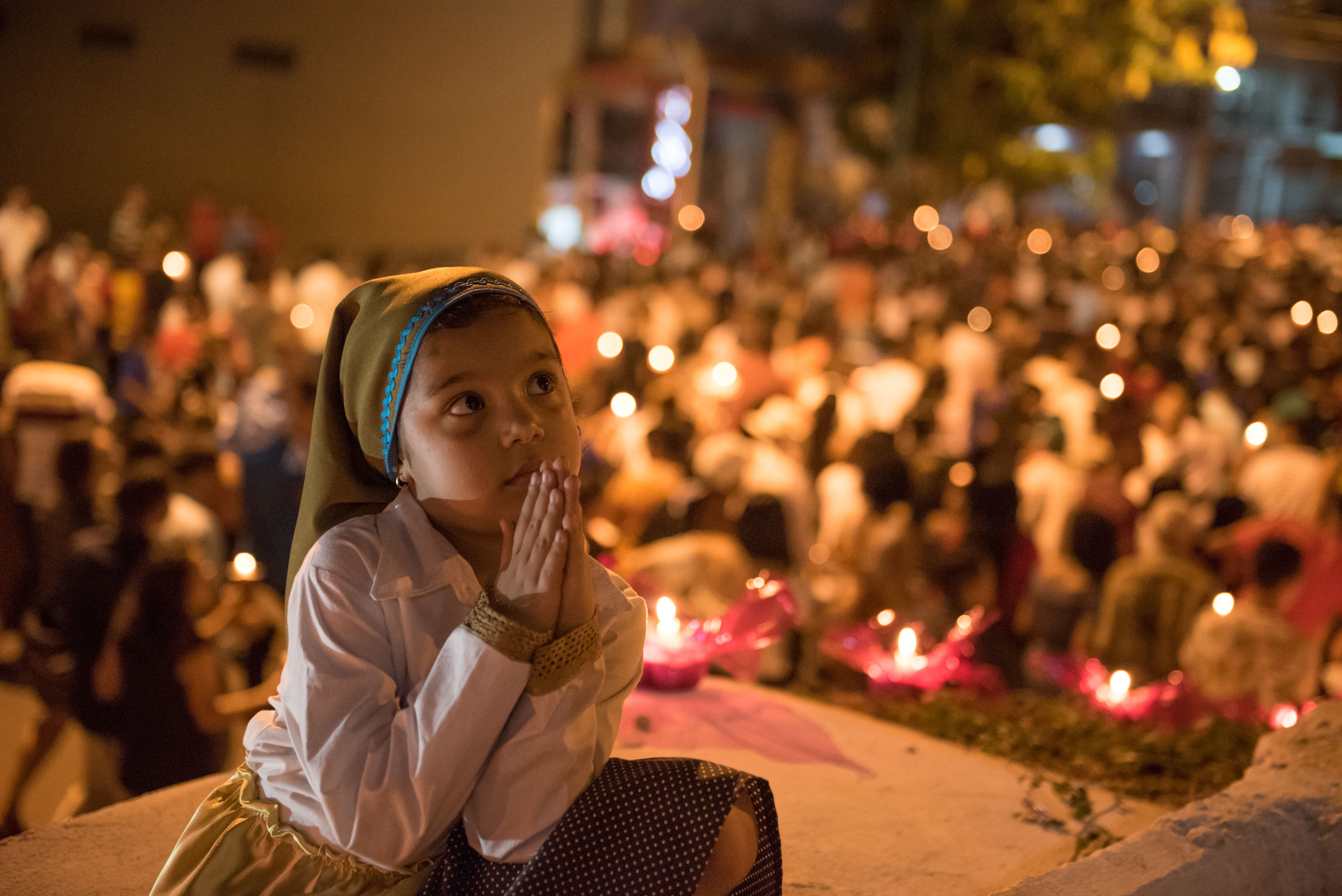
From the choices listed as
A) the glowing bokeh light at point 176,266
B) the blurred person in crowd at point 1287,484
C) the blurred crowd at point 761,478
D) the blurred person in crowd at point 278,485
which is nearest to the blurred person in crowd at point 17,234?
the blurred crowd at point 761,478

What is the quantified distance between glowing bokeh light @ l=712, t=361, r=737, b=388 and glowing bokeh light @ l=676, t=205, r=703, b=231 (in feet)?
37.9

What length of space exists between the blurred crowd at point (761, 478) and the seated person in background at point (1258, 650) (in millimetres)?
11

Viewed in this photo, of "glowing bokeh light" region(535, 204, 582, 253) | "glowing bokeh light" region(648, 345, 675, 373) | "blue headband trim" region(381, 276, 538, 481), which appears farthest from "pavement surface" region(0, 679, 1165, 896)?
"glowing bokeh light" region(535, 204, 582, 253)

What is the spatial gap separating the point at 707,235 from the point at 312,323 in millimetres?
10101

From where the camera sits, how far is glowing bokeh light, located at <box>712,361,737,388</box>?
7.82m

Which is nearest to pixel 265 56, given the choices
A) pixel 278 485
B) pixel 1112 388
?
pixel 278 485

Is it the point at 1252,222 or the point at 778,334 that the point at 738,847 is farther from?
the point at 1252,222

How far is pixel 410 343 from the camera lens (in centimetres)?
178

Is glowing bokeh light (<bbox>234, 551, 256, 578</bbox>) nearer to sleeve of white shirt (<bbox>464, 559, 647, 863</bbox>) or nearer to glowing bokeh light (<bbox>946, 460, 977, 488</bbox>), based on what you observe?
sleeve of white shirt (<bbox>464, 559, 647, 863</bbox>)

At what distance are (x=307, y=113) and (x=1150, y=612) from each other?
1531 centimetres

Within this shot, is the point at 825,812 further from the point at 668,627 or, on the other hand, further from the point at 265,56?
the point at 265,56

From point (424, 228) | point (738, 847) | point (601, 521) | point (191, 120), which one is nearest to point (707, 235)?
point (424, 228)

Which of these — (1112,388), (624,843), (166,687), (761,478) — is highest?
(1112,388)

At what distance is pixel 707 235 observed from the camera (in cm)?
1897
